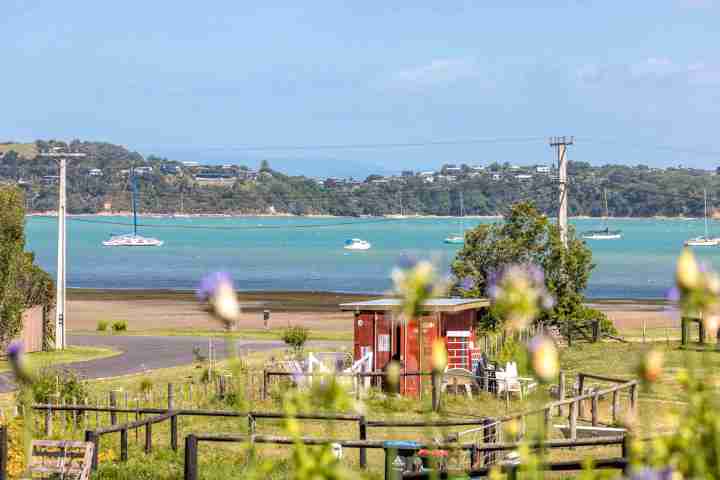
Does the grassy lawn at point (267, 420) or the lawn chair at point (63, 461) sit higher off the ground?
the lawn chair at point (63, 461)

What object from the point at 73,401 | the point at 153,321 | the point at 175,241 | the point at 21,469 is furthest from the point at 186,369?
the point at 175,241

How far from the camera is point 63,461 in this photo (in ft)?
39.5

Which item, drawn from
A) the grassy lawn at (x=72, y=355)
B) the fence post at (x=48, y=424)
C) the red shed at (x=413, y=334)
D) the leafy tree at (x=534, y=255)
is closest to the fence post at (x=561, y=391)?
the red shed at (x=413, y=334)

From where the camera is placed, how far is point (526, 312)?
72.7 inches

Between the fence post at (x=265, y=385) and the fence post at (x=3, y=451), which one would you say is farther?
the fence post at (x=265, y=385)

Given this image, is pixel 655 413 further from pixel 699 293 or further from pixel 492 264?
pixel 699 293

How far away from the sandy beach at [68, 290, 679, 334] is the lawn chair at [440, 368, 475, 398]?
2253 centimetres

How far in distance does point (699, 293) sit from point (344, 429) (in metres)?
16.4

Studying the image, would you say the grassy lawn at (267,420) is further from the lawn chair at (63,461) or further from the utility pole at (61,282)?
the utility pole at (61,282)

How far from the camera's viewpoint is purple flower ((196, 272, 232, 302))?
187 cm

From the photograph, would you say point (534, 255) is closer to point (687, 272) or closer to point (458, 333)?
point (458, 333)

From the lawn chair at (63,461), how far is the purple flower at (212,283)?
10.5m

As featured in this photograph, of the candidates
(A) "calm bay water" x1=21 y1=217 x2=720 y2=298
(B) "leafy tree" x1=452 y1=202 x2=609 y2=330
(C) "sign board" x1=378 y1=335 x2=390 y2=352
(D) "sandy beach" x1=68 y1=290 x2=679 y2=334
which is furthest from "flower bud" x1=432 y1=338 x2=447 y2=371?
(A) "calm bay water" x1=21 y1=217 x2=720 y2=298

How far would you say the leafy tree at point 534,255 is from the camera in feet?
103
